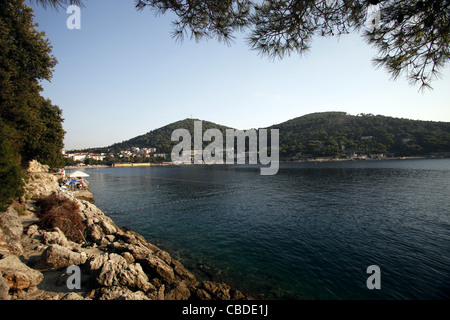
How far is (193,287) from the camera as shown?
7.12 m

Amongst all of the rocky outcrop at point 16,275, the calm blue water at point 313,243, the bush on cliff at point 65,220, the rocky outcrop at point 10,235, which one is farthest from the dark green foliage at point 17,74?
the calm blue water at point 313,243

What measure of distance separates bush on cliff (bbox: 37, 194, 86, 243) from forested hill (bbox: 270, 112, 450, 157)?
12219 cm

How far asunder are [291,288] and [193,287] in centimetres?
397

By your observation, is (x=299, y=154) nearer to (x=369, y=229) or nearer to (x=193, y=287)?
(x=369, y=229)

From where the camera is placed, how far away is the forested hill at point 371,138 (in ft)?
346

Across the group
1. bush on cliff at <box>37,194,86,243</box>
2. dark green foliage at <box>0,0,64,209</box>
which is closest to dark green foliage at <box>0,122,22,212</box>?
dark green foliage at <box>0,0,64,209</box>

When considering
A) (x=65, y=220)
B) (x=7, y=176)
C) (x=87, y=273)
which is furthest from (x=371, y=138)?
(x=7, y=176)

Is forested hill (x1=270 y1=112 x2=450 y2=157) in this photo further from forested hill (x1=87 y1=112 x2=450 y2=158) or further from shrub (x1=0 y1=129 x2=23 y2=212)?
shrub (x1=0 y1=129 x2=23 y2=212)

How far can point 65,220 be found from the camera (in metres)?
11.2

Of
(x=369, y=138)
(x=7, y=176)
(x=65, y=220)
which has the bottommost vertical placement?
(x=65, y=220)

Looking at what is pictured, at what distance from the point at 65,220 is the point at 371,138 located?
14791 centimetres

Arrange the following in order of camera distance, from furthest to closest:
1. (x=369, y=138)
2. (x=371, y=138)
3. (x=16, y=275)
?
(x=371, y=138) < (x=369, y=138) < (x=16, y=275)

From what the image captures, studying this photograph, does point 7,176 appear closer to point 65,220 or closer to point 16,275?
point 65,220

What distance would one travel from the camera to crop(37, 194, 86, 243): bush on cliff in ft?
34.6
